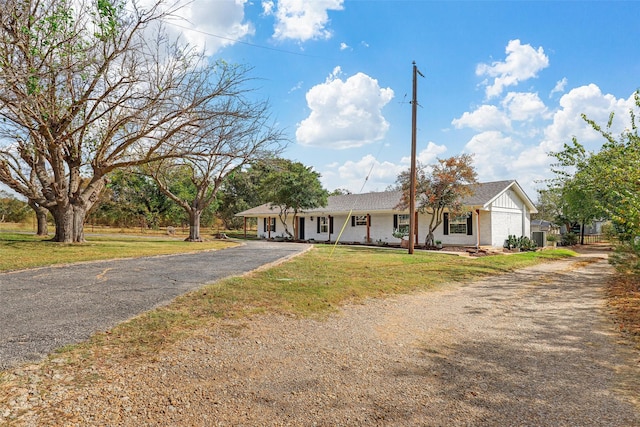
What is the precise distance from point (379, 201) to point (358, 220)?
6.50ft

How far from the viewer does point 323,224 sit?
29.1 m

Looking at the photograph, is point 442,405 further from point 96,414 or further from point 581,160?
point 581,160

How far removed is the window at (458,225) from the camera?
22.1 meters

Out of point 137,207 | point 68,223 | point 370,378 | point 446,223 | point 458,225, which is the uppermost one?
point 137,207

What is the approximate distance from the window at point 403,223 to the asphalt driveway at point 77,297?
15.0 m

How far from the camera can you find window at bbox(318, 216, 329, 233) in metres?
28.8

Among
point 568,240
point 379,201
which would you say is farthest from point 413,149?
point 568,240

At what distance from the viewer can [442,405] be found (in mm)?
3158


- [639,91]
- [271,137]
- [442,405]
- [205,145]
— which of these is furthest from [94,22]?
[639,91]

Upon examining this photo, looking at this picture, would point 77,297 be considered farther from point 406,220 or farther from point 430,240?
point 406,220

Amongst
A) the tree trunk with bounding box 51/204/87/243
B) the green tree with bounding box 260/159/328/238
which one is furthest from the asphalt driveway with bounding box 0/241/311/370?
the green tree with bounding box 260/159/328/238

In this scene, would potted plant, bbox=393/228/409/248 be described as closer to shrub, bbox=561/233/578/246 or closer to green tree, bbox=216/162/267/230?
shrub, bbox=561/233/578/246

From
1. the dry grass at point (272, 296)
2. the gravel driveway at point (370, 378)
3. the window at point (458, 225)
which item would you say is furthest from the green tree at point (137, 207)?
the gravel driveway at point (370, 378)

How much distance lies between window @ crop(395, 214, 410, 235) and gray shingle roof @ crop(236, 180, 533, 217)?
35.5 inches
